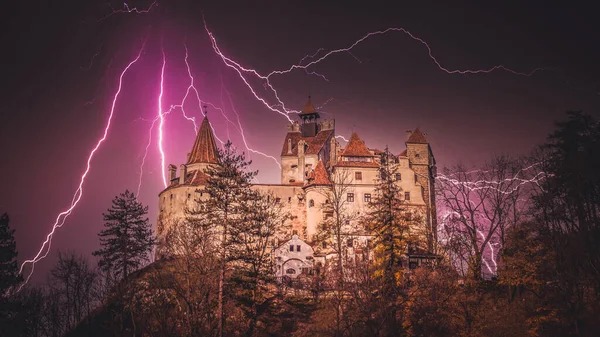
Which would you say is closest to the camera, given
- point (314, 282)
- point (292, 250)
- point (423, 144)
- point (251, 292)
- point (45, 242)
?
point (251, 292)

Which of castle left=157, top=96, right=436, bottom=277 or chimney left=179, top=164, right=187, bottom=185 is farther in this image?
chimney left=179, top=164, right=187, bottom=185

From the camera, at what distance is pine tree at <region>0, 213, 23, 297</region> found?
136 ft

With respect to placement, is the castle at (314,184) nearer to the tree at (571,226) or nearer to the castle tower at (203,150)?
the castle tower at (203,150)

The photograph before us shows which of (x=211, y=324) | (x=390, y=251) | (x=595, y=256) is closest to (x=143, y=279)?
(x=211, y=324)

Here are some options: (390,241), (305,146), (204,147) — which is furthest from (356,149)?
(390,241)

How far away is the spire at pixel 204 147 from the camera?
72.1m

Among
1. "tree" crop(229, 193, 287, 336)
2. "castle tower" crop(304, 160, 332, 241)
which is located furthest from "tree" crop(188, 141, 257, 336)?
"castle tower" crop(304, 160, 332, 241)

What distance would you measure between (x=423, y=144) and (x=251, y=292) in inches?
1347

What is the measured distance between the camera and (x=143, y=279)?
4766cm

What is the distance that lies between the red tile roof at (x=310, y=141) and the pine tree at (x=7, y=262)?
38.2 m

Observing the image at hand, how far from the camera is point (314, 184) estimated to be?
59.9 meters

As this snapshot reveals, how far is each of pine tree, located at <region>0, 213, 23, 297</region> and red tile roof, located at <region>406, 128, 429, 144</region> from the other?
145ft

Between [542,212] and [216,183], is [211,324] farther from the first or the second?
[542,212]

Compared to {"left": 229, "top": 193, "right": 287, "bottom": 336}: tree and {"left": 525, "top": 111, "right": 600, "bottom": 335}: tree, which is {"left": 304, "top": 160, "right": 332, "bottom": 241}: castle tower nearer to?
{"left": 229, "top": 193, "right": 287, "bottom": 336}: tree
